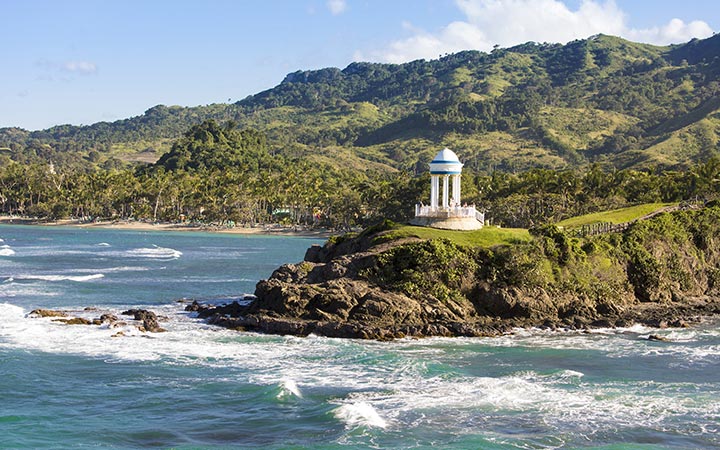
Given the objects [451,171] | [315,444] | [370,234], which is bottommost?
[315,444]

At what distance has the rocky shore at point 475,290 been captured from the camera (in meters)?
40.8

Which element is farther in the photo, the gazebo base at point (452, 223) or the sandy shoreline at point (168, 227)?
the sandy shoreline at point (168, 227)

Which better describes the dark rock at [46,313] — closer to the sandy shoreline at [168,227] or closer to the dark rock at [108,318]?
the dark rock at [108,318]

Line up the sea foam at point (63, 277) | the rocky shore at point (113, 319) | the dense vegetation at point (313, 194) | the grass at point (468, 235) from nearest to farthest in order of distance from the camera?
the rocky shore at point (113, 319) < the grass at point (468, 235) < the sea foam at point (63, 277) < the dense vegetation at point (313, 194)

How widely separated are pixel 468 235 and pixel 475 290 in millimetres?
6114

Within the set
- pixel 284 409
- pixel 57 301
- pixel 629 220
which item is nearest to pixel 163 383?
pixel 284 409

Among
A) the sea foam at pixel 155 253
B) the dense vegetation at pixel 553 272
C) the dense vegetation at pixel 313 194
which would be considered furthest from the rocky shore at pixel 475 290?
the sea foam at pixel 155 253

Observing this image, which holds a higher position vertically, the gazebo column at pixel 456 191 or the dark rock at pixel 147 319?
A: the gazebo column at pixel 456 191

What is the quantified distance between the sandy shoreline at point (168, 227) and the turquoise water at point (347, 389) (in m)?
85.8

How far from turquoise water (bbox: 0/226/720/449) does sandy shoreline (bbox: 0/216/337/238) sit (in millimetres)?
85763

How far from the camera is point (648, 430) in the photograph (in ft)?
81.3

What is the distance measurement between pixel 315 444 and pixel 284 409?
12.4ft

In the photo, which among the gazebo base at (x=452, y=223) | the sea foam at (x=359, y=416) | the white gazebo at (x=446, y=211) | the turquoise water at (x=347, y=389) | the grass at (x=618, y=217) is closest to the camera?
the turquoise water at (x=347, y=389)

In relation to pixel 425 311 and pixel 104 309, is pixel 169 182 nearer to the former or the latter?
pixel 104 309
